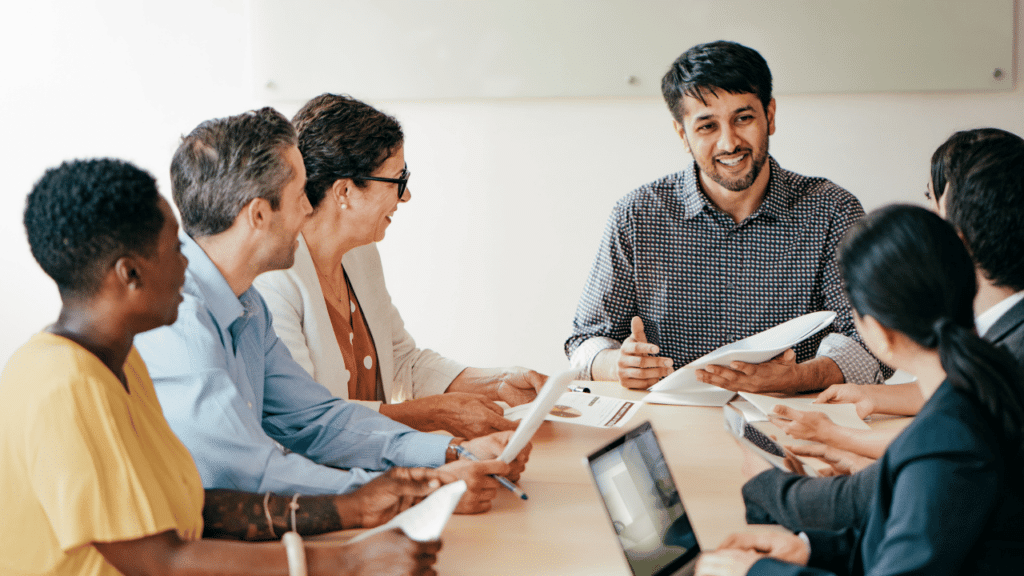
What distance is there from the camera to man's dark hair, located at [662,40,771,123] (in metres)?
2.27

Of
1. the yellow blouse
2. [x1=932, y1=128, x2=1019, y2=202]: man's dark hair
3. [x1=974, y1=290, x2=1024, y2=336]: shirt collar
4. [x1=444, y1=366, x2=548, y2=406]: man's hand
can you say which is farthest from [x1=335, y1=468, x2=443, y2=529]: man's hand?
[x1=932, y1=128, x2=1019, y2=202]: man's dark hair

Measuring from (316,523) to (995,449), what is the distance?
93 cm

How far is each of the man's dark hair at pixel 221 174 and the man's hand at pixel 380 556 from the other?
0.63 metres

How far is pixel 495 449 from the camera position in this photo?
1450 mm

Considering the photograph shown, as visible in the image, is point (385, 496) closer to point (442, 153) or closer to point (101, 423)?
point (101, 423)

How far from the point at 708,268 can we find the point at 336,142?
118 cm

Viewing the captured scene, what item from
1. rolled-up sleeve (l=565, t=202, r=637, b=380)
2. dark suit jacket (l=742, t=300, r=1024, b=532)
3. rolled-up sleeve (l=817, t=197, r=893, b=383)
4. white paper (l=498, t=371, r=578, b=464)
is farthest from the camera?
rolled-up sleeve (l=565, t=202, r=637, b=380)

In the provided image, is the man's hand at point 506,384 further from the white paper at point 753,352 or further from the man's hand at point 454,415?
the white paper at point 753,352

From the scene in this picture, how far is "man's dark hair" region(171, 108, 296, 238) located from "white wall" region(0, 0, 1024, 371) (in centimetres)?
187

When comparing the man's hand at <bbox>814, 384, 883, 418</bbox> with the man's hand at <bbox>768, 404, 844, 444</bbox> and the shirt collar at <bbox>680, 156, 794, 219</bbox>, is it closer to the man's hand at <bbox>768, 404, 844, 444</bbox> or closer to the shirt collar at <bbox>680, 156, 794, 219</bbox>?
the man's hand at <bbox>768, 404, 844, 444</bbox>

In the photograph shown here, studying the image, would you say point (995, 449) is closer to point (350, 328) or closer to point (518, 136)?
point (350, 328)

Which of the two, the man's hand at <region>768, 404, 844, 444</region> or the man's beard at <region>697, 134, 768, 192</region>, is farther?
the man's beard at <region>697, 134, 768, 192</region>

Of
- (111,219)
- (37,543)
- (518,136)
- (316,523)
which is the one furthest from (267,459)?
(518,136)

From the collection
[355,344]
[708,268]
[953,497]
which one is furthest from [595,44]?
[953,497]
